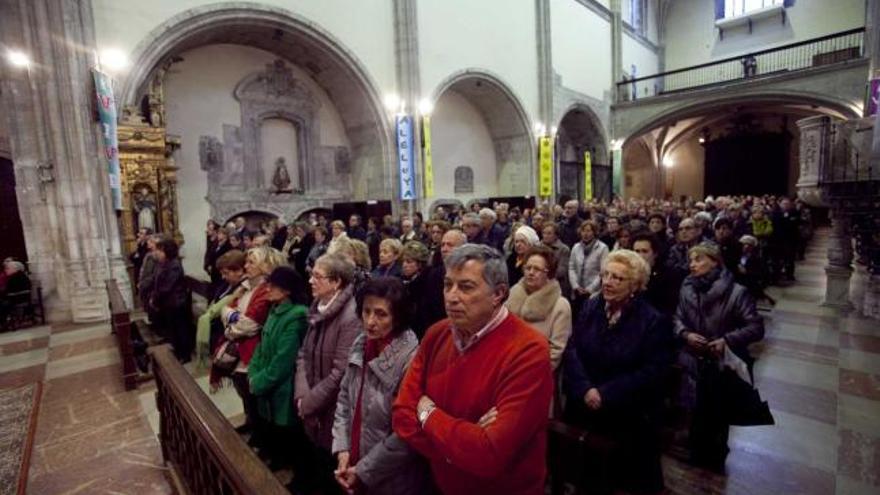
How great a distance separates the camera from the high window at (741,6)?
19.7 meters

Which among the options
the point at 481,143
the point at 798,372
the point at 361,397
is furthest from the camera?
the point at 481,143

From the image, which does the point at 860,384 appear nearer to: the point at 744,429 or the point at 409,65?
the point at 744,429

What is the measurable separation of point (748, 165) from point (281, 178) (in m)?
21.2

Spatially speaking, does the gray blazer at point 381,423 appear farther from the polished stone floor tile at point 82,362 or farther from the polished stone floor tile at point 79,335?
the polished stone floor tile at point 79,335

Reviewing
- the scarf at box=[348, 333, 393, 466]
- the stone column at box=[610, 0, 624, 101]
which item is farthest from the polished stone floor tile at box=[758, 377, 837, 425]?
the stone column at box=[610, 0, 624, 101]

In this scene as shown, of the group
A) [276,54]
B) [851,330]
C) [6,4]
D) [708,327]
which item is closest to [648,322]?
[708,327]

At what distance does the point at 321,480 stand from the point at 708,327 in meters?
2.62

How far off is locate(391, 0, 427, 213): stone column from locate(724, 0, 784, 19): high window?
58.2ft

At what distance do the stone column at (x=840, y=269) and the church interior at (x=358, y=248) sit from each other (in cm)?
3

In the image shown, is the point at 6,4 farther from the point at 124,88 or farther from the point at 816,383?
the point at 816,383

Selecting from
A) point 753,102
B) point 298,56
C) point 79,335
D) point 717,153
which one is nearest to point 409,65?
point 298,56

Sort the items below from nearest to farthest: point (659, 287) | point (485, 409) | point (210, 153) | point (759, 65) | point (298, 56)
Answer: point (485, 409) < point (659, 287) < point (210, 153) < point (298, 56) < point (759, 65)

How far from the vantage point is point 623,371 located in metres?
2.26

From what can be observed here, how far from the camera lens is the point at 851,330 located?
4.96 m
